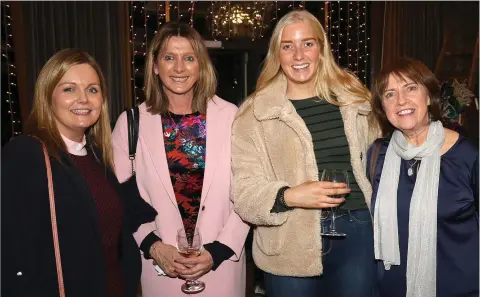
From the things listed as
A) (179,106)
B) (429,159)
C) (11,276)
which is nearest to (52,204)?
(11,276)

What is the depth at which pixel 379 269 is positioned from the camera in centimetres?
230

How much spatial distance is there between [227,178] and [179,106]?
1.60 feet

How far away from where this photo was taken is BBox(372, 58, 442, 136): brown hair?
220 cm

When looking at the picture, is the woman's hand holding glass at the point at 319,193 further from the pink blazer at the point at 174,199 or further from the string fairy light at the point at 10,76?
the string fairy light at the point at 10,76

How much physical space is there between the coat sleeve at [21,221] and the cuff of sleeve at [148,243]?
673 mm

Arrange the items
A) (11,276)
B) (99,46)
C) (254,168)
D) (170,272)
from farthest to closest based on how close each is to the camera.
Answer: (99,46), (170,272), (254,168), (11,276)

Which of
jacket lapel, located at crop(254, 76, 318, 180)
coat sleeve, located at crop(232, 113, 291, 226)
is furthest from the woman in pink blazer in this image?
jacket lapel, located at crop(254, 76, 318, 180)

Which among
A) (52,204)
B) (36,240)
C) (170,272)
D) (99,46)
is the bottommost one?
(170,272)

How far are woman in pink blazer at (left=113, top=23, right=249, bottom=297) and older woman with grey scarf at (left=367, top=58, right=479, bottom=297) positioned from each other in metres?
0.76

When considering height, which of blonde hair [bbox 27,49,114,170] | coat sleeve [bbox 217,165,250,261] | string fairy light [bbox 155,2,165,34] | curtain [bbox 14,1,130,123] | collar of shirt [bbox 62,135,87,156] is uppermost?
string fairy light [bbox 155,2,165,34]

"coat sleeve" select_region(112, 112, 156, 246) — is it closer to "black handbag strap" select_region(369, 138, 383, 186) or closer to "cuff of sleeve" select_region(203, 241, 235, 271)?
"cuff of sleeve" select_region(203, 241, 235, 271)

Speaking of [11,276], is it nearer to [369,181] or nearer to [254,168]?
[254,168]

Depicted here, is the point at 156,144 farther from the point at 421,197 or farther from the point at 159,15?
the point at 159,15

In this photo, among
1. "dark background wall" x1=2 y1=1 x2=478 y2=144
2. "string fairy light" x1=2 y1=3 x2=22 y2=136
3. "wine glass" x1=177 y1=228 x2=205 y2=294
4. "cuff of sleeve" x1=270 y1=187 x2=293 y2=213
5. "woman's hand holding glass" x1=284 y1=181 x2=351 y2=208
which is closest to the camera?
"woman's hand holding glass" x1=284 y1=181 x2=351 y2=208
